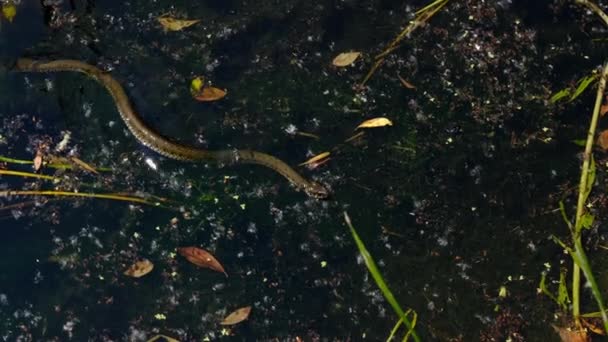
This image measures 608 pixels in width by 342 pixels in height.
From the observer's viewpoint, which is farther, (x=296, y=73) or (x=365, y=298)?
(x=296, y=73)

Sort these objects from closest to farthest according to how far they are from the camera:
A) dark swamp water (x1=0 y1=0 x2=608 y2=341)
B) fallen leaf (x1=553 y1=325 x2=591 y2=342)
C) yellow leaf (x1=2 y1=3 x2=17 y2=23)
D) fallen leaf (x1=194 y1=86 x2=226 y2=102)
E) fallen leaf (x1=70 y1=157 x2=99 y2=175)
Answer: fallen leaf (x1=553 y1=325 x2=591 y2=342), dark swamp water (x1=0 y1=0 x2=608 y2=341), fallen leaf (x1=70 y1=157 x2=99 y2=175), fallen leaf (x1=194 y1=86 x2=226 y2=102), yellow leaf (x1=2 y1=3 x2=17 y2=23)

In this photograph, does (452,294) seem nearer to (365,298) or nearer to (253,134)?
(365,298)

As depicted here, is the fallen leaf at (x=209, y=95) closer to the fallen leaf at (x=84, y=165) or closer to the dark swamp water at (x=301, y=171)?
the dark swamp water at (x=301, y=171)

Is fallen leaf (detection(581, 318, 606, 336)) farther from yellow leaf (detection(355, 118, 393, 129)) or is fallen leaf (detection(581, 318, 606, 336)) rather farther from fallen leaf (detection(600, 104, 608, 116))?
yellow leaf (detection(355, 118, 393, 129))

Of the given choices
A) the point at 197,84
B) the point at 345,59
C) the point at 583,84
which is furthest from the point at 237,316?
the point at 583,84

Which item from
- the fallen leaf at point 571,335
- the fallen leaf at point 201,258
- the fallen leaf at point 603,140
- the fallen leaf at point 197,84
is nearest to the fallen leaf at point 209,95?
the fallen leaf at point 197,84

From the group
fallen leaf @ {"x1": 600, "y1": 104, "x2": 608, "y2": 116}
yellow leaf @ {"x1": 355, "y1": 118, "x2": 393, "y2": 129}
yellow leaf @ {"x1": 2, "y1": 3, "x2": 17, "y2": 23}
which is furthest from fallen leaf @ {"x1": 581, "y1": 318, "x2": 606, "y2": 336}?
yellow leaf @ {"x1": 2, "y1": 3, "x2": 17, "y2": 23}

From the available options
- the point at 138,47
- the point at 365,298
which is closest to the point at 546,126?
the point at 365,298
